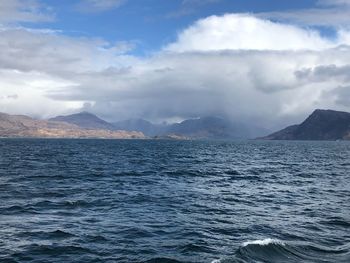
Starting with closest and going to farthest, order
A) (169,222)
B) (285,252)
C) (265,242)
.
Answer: (285,252) → (265,242) → (169,222)

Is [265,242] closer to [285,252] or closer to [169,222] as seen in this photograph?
[285,252]

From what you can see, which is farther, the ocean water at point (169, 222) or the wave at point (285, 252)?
the ocean water at point (169, 222)

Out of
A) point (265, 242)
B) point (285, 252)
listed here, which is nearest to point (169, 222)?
A: point (265, 242)

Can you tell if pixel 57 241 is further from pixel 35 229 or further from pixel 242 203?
pixel 242 203

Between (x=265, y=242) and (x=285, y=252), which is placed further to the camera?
(x=265, y=242)

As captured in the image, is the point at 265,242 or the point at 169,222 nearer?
the point at 265,242

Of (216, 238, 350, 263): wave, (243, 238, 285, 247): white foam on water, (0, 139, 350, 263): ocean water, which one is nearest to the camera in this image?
(216, 238, 350, 263): wave

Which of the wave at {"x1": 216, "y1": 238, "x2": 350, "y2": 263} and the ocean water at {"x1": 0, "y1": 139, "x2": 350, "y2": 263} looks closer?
the wave at {"x1": 216, "y1": 238, "x2": 350, "y2": 263}

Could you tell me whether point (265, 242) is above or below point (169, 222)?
above

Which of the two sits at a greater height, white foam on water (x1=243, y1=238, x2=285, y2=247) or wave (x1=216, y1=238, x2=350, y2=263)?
white foam on water (x1=243, y1=238, x2=285, y2=247)

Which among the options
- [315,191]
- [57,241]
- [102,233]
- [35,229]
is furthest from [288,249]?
[315,191]

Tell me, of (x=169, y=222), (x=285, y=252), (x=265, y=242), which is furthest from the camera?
(x=169, y=222)

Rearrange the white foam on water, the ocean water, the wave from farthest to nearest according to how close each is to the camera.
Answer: the white foam on water, the ocean water, the wave

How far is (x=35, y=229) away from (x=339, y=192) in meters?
41.9
